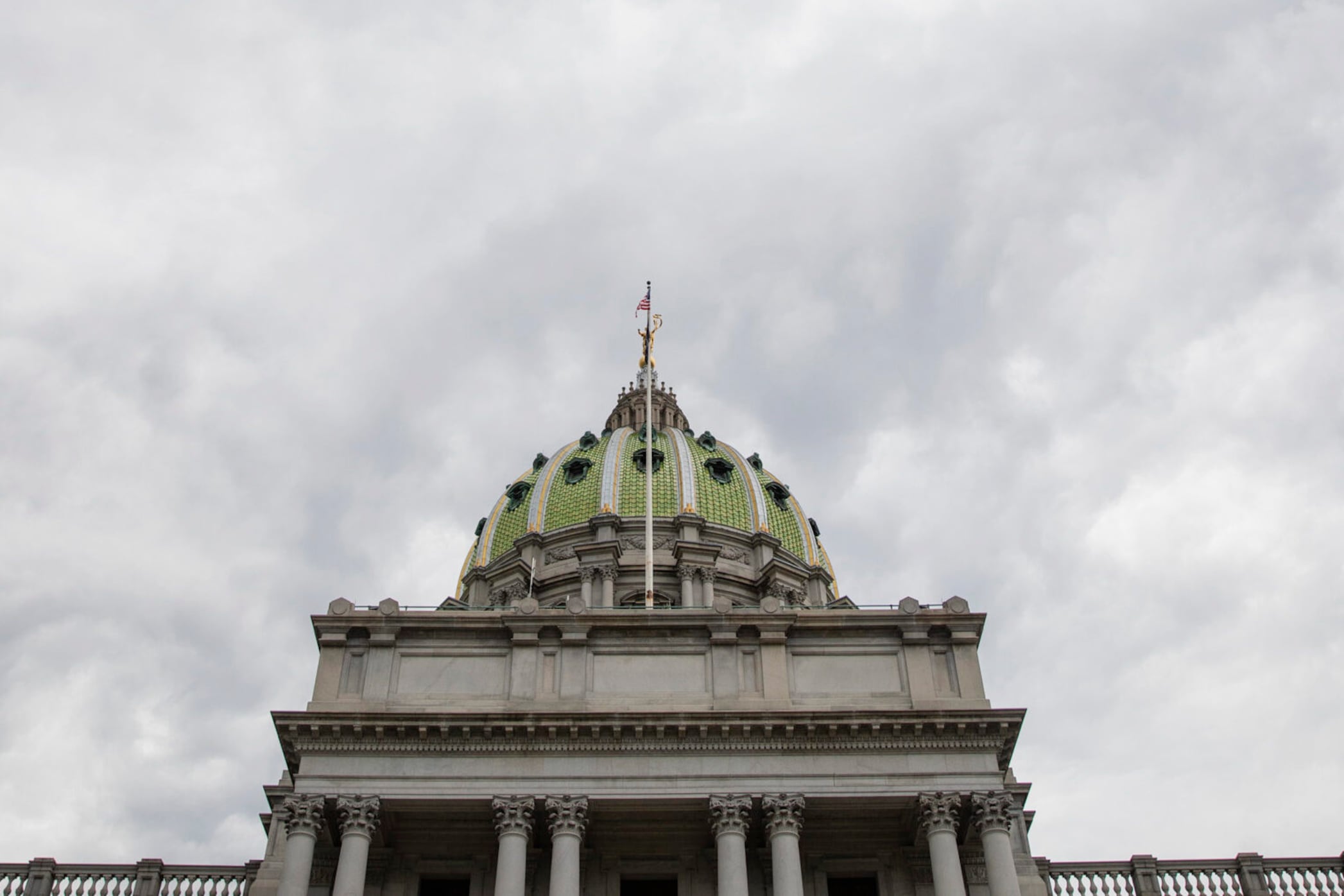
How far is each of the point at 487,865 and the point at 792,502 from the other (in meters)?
41.3

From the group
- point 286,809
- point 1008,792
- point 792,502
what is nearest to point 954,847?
point 1008,792

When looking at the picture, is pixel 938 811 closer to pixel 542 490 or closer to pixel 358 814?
pixel 358 814

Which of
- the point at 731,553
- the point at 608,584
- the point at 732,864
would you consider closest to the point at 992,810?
the point at 732,864

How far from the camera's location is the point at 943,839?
33.2 m

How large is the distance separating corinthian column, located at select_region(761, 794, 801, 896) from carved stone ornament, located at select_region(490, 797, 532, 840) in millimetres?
6134

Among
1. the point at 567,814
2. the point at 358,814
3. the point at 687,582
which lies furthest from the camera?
the point at 687,582

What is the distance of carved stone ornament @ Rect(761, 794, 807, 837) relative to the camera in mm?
33438

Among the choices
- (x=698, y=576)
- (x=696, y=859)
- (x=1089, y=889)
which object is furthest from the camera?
(x=698, y=576)

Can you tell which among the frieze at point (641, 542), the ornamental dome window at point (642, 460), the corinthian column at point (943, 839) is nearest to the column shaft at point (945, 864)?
the corinthian column at point (943, 839)

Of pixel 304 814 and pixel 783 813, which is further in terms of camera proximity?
pixel 783 813

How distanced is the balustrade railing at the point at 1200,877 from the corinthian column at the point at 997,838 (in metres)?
4.89

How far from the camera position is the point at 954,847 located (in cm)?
3322

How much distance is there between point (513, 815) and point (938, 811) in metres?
11.1

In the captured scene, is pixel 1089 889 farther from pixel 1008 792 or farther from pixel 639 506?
pixel 639 506
